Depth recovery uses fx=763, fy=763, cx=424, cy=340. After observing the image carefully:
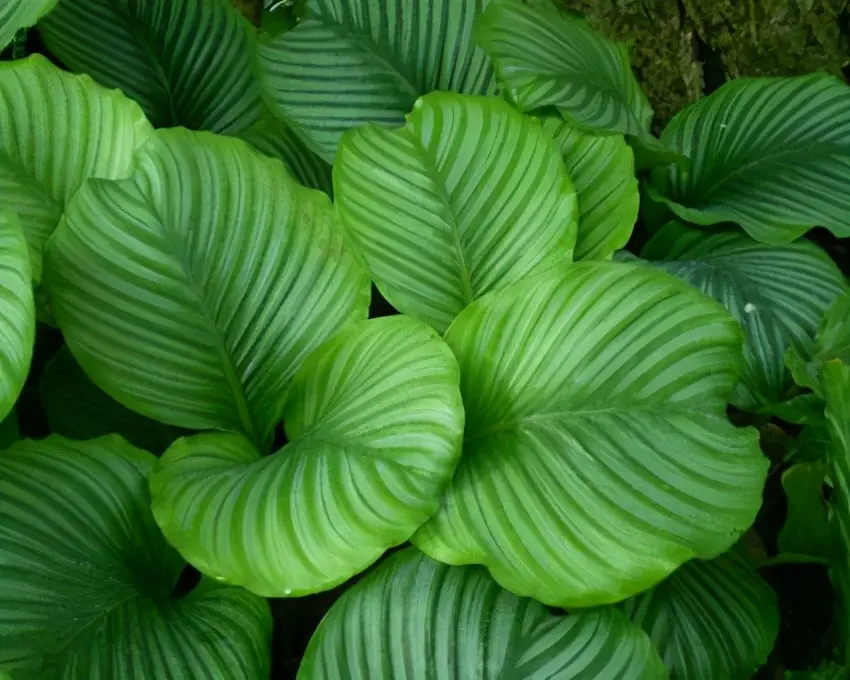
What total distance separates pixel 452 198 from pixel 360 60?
0.26 metres

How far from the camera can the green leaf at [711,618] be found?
74 cm

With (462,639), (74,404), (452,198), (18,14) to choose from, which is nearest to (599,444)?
(462,639)

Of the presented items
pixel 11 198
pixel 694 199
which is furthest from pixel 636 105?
pixel 11 198

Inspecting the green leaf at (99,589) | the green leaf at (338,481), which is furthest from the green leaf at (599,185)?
the green leaf at (99,589)

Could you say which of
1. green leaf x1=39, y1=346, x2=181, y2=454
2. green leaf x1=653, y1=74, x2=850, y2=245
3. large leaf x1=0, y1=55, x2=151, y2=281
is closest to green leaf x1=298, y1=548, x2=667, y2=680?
green leaf x1=39, y1=346, x2=181, y2=454

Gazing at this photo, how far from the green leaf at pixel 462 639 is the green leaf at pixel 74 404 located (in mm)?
367

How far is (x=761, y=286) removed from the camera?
98 centimetres

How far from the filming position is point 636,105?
102 centimetres

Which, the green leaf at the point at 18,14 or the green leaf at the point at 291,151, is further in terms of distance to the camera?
the green leaf at the point at 291,151

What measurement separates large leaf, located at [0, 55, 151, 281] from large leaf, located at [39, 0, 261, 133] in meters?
0.21

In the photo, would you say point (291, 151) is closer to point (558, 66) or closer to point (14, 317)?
point (558, 66)

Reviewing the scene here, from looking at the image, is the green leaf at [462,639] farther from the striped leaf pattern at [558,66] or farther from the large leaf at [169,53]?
the large leaf at [169,53]

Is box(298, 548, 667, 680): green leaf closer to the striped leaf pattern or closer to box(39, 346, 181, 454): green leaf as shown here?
box(39, 346, 181, 454): green leaf

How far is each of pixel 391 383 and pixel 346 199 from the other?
218 mm
